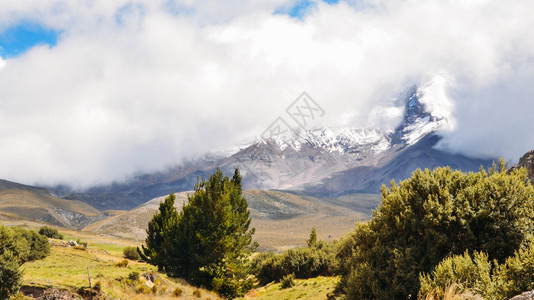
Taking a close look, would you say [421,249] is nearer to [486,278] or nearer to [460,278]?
[460,278]

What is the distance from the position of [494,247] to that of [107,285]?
75.5 ft

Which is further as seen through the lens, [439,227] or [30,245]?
[30,245]

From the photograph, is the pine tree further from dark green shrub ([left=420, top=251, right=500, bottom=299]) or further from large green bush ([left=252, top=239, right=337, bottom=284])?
dark green shrub ([left=420, top=251, right=500, bottom=299])

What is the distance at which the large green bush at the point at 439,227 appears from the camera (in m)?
13.9

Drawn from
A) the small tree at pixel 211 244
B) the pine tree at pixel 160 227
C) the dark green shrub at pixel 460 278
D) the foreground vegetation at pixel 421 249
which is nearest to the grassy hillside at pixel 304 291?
the foreground vegetation at pixel 421 249

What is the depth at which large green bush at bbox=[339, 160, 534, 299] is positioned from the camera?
1388cm

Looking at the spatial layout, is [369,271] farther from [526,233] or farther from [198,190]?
[198,190]

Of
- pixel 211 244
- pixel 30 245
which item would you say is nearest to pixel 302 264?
pixel 211 244

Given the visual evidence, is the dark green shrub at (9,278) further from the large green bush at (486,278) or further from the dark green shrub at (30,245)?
the large green bush at (486,278)

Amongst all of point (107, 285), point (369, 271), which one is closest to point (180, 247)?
point (107, 285)

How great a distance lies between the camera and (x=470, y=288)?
36.3 feet

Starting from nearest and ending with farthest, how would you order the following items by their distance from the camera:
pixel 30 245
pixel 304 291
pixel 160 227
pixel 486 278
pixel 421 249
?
pixel 486 278, pixel 421 249, pixel 304 291, pixel 30 245, pixel 160 227

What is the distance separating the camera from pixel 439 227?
15.0 metres

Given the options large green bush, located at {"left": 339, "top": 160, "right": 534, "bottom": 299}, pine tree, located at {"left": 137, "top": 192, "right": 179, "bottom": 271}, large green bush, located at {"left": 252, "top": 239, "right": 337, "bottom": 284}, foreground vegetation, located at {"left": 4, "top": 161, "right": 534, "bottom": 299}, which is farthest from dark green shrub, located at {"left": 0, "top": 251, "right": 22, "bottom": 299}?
large green bush, located at {"left": 252, "top": 239, "right": 337, "bottom": 284}
